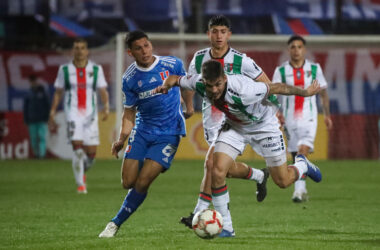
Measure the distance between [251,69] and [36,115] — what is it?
1342 centimetres

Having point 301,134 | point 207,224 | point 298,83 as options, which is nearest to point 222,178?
point 207,224

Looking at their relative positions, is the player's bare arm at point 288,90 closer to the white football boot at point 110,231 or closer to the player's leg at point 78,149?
the white football boot at point 110,231

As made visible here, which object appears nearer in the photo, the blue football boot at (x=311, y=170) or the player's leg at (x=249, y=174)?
the player's leg at (x=249, y=174)

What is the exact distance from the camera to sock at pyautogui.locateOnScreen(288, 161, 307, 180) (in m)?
8.74

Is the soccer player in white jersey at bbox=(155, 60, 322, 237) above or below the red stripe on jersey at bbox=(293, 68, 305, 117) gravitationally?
above

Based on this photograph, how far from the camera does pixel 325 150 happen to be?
21453mm

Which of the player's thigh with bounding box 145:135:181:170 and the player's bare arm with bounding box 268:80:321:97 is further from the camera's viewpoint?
the player's thigh with bounding box 145:135:181:170

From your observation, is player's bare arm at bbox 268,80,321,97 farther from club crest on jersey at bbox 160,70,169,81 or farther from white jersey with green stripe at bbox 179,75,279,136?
club crest on jersey at bbox 160,70,169,81

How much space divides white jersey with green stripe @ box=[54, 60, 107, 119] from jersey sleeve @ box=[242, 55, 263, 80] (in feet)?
16.4

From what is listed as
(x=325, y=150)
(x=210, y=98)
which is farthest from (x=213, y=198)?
(x=325, y=150)

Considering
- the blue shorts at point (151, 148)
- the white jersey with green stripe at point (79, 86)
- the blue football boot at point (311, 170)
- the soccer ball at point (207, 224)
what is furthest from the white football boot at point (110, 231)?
the white jersey with green stripe at point (79, 86)

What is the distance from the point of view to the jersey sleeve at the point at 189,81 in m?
7.52

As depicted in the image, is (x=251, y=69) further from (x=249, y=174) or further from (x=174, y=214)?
(x=174, y=214)

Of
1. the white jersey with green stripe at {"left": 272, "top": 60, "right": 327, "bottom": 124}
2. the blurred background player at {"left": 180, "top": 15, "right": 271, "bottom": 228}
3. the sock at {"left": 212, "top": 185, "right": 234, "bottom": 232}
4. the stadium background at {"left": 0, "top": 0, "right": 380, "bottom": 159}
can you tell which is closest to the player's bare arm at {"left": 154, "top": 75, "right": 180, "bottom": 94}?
the blurred background player at {"left": 180, "top": 15, "right": 271, "bottom": 228}
